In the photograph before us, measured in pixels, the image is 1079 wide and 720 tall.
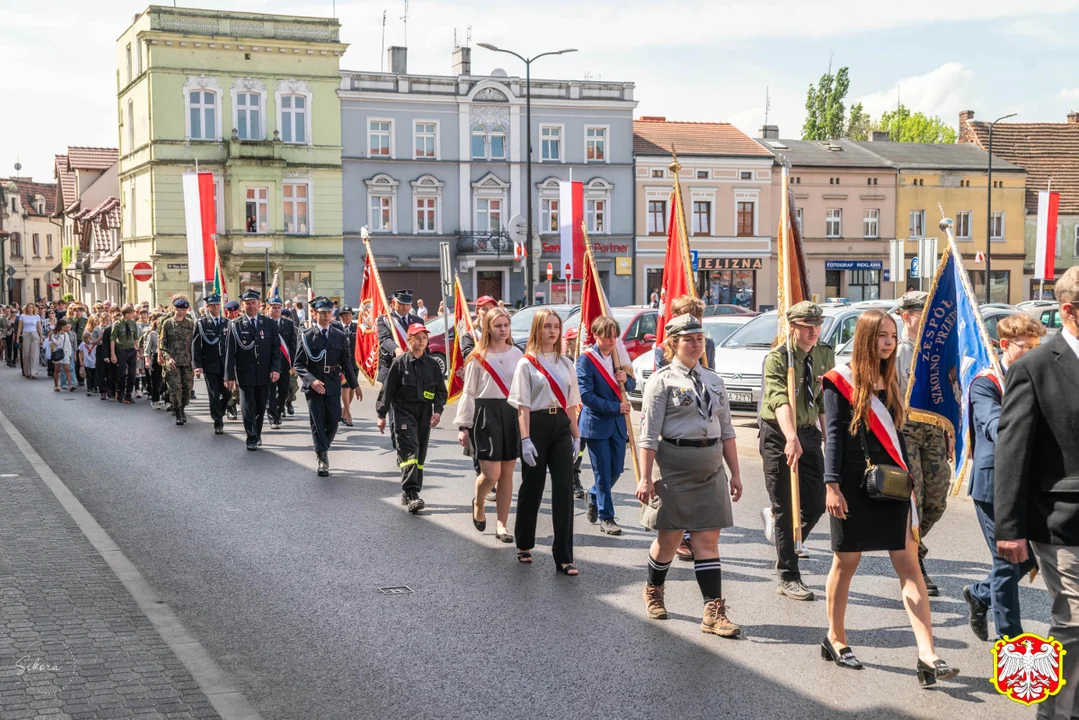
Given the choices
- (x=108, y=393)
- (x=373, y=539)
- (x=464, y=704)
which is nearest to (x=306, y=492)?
(x=373, y=539)

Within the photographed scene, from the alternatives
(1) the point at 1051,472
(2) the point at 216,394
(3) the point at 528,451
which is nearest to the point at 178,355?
(2) the point at 216,394

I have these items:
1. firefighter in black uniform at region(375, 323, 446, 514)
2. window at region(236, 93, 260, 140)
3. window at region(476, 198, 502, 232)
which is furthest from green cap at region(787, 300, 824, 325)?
window at region(476, 198, 502, 232)

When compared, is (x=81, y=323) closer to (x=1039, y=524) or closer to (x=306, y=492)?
(x=306, y=492)

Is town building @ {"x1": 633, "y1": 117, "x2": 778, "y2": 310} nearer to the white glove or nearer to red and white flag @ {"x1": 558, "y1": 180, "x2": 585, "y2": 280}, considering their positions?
red and white flag @ {"x1": 558, "y1": 180, "x2": 585, "y2": 280}

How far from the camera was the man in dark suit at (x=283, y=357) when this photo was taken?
16.6m

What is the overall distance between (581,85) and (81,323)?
30165mm

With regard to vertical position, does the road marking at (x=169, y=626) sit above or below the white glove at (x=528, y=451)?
below

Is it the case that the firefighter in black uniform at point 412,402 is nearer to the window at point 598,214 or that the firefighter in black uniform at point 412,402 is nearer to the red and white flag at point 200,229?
the red and white flag at point 200,229

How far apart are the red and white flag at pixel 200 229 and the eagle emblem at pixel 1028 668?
22.0 meters

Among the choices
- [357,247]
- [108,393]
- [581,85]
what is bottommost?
[108,393]

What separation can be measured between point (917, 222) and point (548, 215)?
681 inches

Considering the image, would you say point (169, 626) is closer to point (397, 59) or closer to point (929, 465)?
point (929, 465)

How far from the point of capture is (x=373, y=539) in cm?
954

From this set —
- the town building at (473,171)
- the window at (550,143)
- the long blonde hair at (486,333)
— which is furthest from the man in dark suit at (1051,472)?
the window at (550,143)
